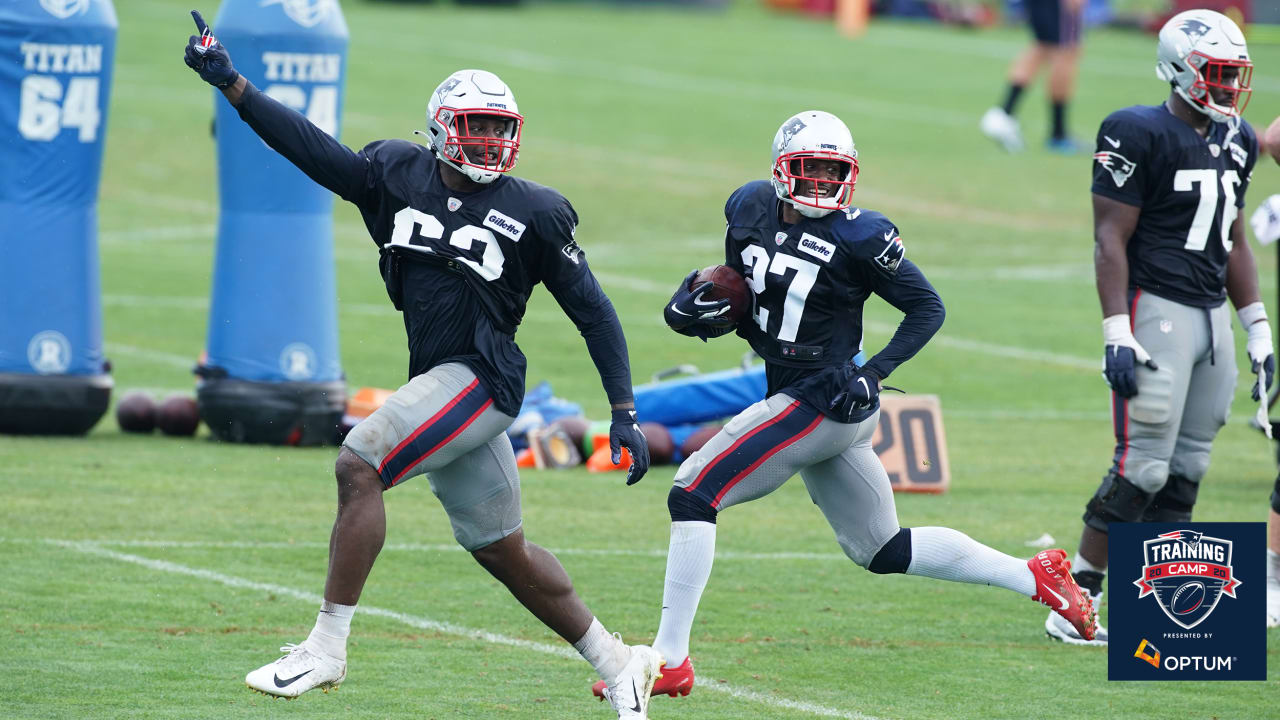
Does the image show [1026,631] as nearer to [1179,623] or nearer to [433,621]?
[1179,623]

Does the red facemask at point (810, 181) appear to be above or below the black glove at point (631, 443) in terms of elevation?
above

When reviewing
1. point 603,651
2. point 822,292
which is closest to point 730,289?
point 822,292

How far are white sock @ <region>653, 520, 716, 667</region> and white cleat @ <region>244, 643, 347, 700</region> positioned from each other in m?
1.04

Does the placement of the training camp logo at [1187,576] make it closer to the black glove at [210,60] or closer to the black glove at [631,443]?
the black glove at [631,443]

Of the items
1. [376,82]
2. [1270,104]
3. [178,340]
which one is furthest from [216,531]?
[1270,104]

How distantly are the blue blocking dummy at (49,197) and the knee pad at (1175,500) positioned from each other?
585 cm

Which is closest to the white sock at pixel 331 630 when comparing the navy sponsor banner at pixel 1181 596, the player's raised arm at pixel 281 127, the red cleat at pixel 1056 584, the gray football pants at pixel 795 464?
the gray football pants at pixel 795 464

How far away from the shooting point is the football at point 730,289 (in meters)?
6.20

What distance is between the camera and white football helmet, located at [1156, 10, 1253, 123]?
274 inches

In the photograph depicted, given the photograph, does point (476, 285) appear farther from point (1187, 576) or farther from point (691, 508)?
point (1187, 576)

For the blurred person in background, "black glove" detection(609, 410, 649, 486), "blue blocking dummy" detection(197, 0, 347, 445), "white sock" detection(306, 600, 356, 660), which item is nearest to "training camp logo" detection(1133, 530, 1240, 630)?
"black glove" detection(609, 410, 649, 486)

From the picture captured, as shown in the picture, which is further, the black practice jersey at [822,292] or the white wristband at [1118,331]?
the white wristband at [1118,331]

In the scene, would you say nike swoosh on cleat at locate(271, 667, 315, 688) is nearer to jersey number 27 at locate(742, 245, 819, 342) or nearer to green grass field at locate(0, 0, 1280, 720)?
green grass field at locate(0, 0, 1280, 720)

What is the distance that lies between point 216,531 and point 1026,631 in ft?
11.7
